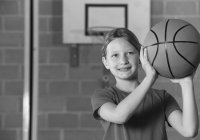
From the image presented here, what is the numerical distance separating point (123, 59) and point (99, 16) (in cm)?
120

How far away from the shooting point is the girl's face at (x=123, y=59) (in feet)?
4.62

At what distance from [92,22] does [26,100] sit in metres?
0.57

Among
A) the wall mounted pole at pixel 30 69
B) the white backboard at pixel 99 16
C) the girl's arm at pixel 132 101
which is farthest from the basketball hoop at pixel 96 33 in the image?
the girl's arm at pixel 132 101

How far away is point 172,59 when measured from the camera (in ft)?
4.50

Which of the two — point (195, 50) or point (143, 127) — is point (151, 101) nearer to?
point (143, 127)

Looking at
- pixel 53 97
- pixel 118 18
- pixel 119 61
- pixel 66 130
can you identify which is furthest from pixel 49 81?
pixel 119 61

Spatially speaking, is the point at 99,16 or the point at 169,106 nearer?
the point at 169,106

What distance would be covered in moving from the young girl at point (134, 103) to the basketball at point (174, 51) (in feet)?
0.08

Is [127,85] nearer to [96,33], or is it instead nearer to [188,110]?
[188,110]

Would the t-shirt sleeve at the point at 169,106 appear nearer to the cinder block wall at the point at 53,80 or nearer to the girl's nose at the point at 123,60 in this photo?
the girl's nose at the point at 123,60

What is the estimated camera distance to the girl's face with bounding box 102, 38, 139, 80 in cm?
141

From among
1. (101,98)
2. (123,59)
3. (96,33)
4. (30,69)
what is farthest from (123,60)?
(96,33)

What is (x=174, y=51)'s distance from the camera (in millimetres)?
1373

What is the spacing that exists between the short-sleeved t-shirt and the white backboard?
44.2 inches
